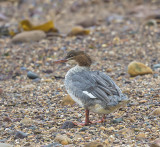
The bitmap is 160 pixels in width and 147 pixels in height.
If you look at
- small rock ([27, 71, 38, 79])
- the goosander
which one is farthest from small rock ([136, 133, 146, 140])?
small rock ([27, 71, 38, 79])

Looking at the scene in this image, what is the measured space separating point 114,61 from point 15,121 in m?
3.87

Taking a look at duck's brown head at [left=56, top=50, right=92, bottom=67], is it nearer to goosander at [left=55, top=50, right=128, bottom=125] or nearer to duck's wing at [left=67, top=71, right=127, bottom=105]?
goosander at [left=55, top=50, right=128, bottom=125]

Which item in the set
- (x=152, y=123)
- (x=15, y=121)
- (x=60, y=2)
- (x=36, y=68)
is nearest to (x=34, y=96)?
(x=15, y=121)

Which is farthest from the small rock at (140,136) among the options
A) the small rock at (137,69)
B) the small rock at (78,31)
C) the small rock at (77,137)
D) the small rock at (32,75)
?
the small rock at (78,31)

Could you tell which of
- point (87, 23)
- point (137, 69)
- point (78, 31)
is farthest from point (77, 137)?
point (87, 23)

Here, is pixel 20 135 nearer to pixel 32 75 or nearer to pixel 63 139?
pixel 63 139

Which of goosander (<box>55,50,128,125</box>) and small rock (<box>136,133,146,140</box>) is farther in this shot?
goosander (<box>55,50,128,125</box>)

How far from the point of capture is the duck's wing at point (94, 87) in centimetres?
512

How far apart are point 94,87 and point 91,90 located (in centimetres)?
7

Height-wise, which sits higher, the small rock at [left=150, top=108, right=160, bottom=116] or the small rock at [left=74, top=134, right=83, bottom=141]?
the small rock at [left=150, top=108, right=160, bottom=116]

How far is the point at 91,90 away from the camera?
5230mm

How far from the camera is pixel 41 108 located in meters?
6.17

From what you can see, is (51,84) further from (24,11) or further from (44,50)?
(24,11)

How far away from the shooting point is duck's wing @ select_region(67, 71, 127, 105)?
5125 mm
